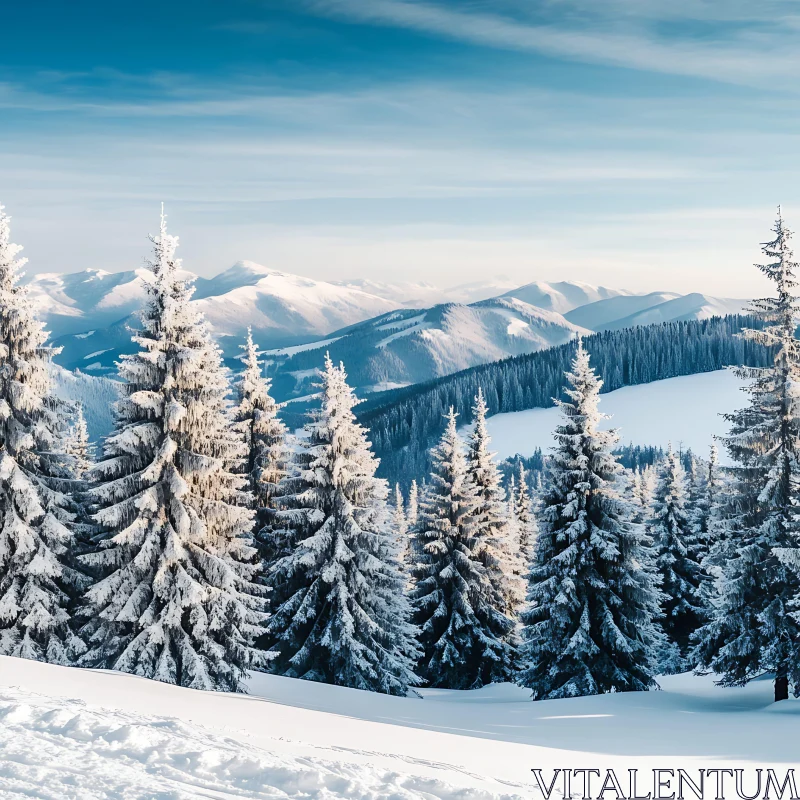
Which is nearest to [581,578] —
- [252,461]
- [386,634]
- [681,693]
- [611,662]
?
[611,662]

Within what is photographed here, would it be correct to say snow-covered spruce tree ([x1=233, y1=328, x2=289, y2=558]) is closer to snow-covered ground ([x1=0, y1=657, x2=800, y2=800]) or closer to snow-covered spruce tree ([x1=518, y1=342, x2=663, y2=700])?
snow-covered ground ([x1=0, y1=657, x2=800, y2=800])

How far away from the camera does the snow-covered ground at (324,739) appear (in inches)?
319

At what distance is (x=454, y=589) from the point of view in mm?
31109

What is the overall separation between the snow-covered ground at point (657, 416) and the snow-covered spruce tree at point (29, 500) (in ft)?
500

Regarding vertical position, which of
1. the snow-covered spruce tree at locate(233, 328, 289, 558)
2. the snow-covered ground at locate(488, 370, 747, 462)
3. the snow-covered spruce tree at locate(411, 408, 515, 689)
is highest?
the snow-covered ground at locate(488, 370, 747, 462)

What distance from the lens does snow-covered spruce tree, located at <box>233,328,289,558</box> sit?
26562 mm

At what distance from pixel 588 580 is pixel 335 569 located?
313 inches

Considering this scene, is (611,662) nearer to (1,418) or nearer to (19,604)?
A: (19,604)

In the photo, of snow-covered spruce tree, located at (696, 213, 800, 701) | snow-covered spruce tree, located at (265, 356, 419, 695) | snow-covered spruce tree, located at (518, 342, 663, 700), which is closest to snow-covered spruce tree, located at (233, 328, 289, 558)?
snow-covered spruce tree, located at (265, 356, 419, 695)

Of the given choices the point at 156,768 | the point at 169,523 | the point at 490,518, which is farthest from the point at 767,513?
the point at 156,768

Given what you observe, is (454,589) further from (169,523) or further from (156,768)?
(156,768)

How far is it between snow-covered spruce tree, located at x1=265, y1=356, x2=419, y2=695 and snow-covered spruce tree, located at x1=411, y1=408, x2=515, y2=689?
5137mm

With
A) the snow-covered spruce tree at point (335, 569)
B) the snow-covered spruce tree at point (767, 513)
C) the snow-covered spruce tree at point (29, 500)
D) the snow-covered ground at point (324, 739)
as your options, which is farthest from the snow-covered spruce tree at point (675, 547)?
the snow-covered spruce tree at point (29, 500)

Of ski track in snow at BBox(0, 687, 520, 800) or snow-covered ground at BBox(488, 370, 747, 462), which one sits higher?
snow-covered ground at BBox(488, 370, 747, 462)
